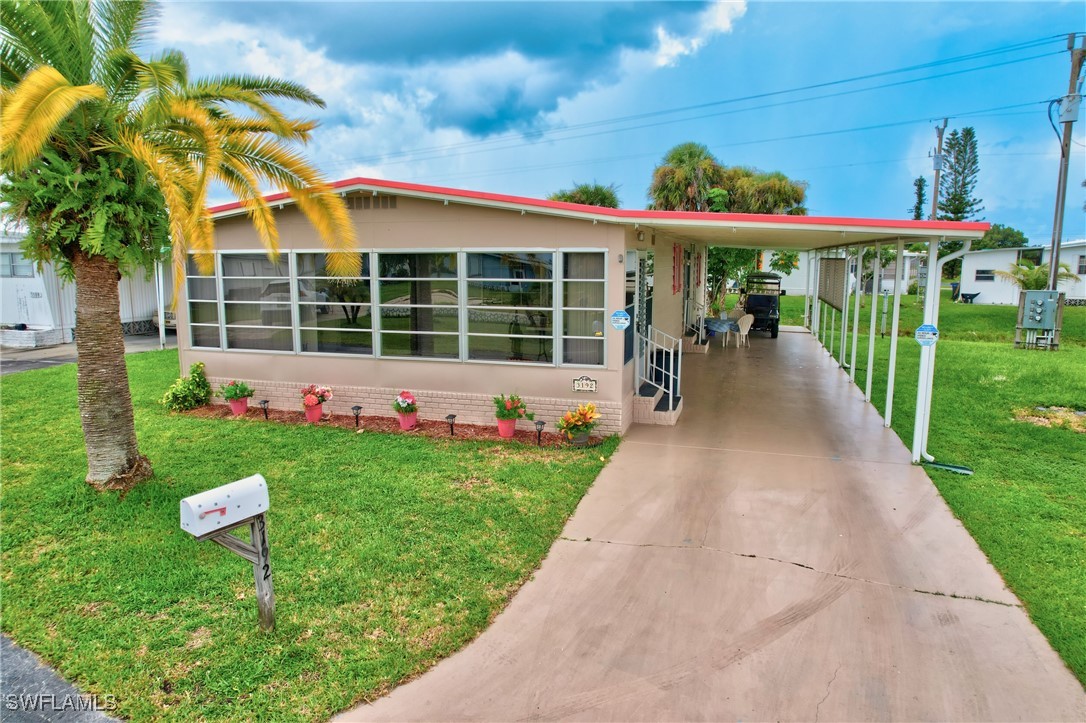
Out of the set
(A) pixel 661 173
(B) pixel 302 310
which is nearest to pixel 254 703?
(B) pixel 302 310

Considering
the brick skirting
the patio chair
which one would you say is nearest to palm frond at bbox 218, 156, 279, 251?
the brick skirting

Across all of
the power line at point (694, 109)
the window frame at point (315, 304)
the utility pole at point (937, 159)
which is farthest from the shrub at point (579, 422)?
the utility pole at point (937, 159)

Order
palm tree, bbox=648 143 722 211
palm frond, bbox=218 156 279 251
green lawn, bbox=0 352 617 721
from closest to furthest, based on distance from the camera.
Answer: green lawn, bbox=0 352 617 721 → palm frond, bbox=218 156 279 251 → palm tree, bbox=648 143 722 211

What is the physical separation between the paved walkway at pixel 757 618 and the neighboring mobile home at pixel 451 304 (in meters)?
2.08

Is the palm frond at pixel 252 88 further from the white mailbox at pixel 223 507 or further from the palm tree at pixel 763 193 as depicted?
the palm tree at pixel 763 193

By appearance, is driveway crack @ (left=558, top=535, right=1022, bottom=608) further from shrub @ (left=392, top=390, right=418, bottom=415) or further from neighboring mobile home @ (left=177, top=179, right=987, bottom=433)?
shrub @ (left=392, top=390, right=418, bottom=415)

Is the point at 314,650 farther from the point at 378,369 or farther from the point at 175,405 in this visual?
the point at 175,405

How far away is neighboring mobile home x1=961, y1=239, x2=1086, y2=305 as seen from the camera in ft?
97.3

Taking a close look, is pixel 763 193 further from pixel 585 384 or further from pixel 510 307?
pixel 585 384

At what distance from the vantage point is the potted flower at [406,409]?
867 cm

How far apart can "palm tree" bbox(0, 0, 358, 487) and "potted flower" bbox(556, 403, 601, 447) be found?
4287 mm

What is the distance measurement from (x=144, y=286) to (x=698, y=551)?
808 inches

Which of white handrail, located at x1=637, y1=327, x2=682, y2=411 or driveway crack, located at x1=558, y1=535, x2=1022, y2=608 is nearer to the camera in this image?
driveway crack, located at x1=558, y1=535, x2=1022, y2=608

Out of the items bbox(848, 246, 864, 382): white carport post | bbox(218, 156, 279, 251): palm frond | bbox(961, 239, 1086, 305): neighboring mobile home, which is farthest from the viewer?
bbox(961, 239, 1086, 305): neighboring mobile home
